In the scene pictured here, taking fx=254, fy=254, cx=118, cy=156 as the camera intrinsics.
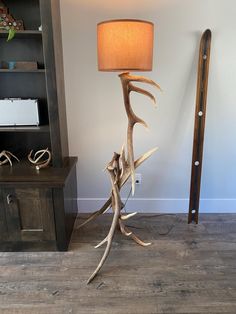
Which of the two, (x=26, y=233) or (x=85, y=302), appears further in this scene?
(x=26, y=233)

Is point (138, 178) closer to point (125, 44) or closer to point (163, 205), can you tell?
point (163, 205)

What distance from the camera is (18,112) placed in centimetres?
192

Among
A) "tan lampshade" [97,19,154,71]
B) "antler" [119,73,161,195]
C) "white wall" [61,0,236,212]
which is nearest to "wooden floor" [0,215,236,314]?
"white wall" [61,0,236,212]

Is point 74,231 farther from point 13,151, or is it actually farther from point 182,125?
point 182,125

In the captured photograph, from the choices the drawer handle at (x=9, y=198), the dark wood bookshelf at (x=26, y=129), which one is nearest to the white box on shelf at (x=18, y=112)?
the dark wood bookshelf at (x=26, y=129)

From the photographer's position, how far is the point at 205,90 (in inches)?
78.2

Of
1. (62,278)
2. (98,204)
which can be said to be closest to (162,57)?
(98,204)

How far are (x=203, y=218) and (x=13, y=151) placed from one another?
1.83m

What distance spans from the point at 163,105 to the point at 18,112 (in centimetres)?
117

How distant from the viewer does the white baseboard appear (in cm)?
242

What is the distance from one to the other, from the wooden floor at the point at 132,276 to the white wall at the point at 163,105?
392 mm

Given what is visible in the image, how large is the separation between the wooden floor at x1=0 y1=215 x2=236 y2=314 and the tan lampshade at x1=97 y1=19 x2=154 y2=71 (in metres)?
1.32

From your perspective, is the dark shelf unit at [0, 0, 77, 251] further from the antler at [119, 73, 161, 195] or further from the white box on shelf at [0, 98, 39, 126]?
the antler at [119, 73, 161, 195]

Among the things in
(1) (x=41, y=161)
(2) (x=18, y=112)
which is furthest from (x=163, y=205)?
(2) (x=18, y=112)
